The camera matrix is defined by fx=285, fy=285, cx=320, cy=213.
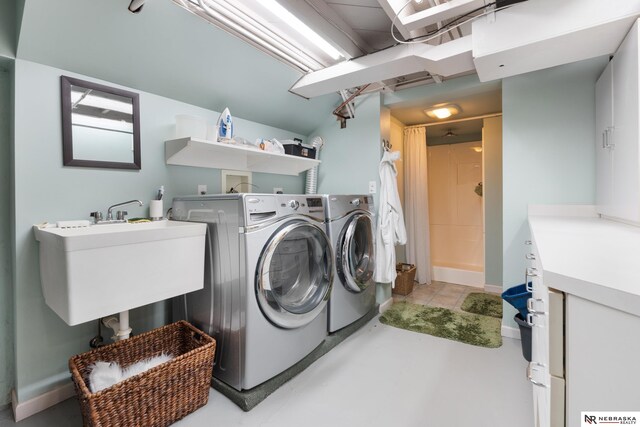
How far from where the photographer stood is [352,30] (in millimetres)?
2023

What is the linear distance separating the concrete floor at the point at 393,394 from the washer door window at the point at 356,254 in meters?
0.52

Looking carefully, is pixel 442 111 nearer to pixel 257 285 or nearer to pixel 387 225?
pixel 387 225

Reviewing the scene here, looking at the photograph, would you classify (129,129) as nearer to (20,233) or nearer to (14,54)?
(14,54)

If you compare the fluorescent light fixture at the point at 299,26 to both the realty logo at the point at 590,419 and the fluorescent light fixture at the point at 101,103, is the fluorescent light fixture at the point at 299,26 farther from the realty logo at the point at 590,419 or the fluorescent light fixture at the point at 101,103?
the realty logo at the point at 590,419

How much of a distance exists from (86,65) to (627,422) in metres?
2.51

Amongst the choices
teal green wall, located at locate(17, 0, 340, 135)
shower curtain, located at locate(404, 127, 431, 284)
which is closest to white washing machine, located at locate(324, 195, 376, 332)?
teal green wall, located at locate(17, 0, 340, 135)

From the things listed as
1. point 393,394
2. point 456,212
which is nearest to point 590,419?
point 393,394

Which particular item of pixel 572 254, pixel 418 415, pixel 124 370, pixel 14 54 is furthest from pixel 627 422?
pixel 14 54

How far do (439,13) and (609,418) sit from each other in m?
1.74

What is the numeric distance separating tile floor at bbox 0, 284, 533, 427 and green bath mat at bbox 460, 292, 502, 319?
57 centimetres

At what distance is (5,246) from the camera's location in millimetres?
1581

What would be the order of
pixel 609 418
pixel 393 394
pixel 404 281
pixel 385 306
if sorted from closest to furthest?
pixel 609 418
pixel 393 394
pixel 385 306
pixel 404 281

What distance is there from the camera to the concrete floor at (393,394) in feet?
4.85

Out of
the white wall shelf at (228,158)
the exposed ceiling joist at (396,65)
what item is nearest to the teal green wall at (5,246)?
the white wall shelf at (228,158)
